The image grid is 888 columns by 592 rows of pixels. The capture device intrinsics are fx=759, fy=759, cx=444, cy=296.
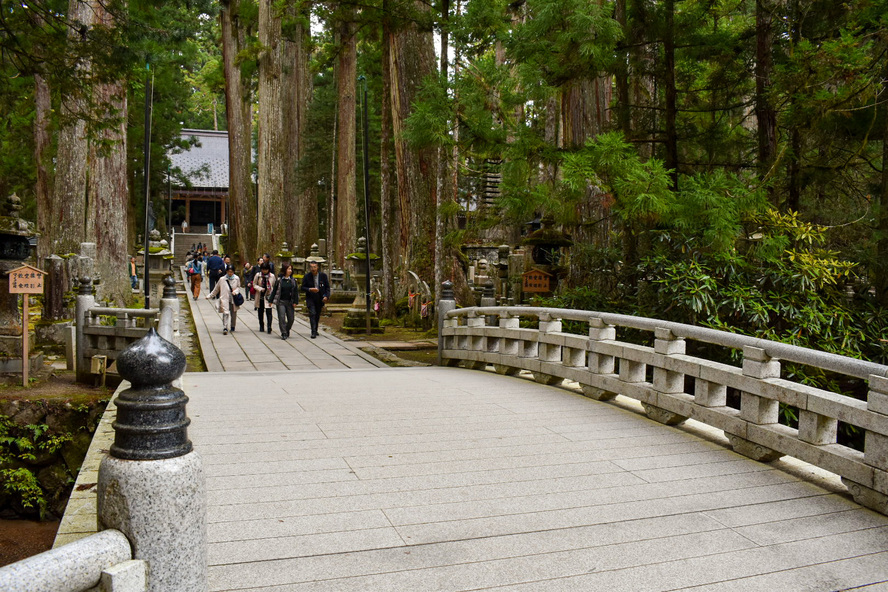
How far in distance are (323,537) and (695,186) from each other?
6688 millimetres

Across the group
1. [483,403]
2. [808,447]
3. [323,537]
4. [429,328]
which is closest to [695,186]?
[483,403]

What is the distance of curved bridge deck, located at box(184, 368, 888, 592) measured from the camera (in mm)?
3434

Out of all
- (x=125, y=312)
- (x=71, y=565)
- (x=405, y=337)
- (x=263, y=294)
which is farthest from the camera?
(x=263, y=294)

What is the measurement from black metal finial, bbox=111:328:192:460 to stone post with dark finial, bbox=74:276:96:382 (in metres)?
9.85

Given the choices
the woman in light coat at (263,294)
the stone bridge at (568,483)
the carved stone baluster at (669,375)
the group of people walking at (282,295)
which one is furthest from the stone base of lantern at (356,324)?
the carved stone baluster at (669,375)

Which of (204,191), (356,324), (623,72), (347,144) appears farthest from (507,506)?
(204,191)

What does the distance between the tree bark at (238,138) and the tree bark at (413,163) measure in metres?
13.5

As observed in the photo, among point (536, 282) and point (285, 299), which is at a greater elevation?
point (536, 282)

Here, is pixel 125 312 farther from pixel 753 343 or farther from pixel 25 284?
pixel 753 343

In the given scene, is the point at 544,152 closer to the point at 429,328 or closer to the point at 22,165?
the point at 429,328

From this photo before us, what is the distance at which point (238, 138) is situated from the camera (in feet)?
100.0

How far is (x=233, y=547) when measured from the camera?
3.62m

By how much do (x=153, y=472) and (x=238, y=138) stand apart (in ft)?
97.9

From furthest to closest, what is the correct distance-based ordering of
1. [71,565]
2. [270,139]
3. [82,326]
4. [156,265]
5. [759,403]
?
[270,139], [156,265], [82,326], [759,403], [71,565]
